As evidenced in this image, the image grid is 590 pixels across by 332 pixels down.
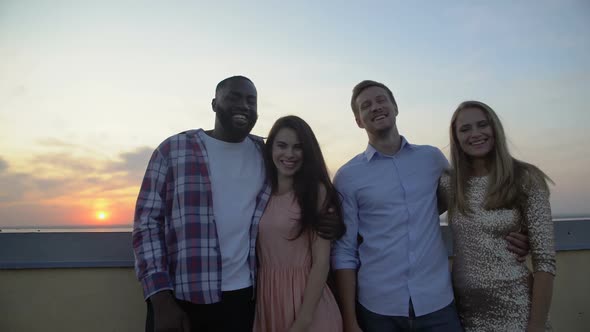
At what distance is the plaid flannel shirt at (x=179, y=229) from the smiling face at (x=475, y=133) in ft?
4.19

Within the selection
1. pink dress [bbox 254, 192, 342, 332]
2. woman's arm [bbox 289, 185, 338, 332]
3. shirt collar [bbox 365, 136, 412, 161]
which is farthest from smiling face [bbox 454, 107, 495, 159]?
pink dress [bbox 254, 192, 342, 332]

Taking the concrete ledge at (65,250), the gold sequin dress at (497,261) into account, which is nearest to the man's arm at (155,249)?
the concrete ledge at (65,250)

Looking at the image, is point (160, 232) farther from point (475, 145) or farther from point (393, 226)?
point (475, 145)

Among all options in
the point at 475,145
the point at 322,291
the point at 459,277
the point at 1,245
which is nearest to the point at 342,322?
the point at 322,291

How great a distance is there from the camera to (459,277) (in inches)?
81.0

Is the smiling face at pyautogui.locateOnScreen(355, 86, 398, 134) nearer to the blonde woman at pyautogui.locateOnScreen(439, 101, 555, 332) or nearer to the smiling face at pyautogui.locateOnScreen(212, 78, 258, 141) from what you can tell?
the blonde woman at pyautogui.locateOnScreen(439, 101, 555, 332)

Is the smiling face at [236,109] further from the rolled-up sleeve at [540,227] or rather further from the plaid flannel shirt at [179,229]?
the rolled-up sleeve at [540,227]

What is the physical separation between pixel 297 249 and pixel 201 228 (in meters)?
0.55

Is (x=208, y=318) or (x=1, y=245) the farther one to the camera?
(x=1, y=245)

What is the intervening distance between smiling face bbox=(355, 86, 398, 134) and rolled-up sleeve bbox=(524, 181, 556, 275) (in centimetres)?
85

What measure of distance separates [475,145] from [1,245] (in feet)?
9.45

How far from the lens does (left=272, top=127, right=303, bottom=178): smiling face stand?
7.16 ft

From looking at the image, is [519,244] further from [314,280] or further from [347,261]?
[314,280]

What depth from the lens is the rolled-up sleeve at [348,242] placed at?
219 centimetres
